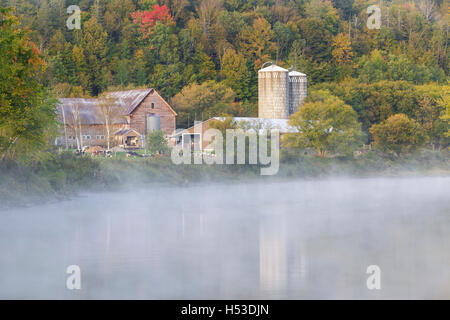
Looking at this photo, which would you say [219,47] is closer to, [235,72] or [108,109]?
[235,72]

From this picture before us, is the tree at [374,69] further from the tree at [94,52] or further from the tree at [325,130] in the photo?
the tree at [94,52]

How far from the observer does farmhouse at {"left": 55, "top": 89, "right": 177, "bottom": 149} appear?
4825 cm

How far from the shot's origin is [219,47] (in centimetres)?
7888

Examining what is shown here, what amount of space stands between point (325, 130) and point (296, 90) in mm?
15139

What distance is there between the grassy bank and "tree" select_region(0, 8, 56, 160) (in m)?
0.92

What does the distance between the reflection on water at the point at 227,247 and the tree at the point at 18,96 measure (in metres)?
2.85

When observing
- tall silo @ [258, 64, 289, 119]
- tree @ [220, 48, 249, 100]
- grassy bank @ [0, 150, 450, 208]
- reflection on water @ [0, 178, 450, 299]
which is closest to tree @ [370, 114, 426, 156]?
grassy bank @ [0, 150, 450, 208]

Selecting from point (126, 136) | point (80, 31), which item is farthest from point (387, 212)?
point (80, 31)

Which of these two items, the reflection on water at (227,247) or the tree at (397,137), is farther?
the tree at (397,137)

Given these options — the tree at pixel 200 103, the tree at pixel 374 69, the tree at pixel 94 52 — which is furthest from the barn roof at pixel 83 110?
the tree at pixel 374 69

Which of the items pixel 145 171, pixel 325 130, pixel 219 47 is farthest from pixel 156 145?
pixel 219 47

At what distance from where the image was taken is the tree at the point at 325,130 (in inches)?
1757

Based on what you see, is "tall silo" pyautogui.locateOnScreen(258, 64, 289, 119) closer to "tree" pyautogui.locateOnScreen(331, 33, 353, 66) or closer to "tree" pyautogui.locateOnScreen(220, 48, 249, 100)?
"tree" pyautogui.locateOnScreen(220, 48, 249, 100)
